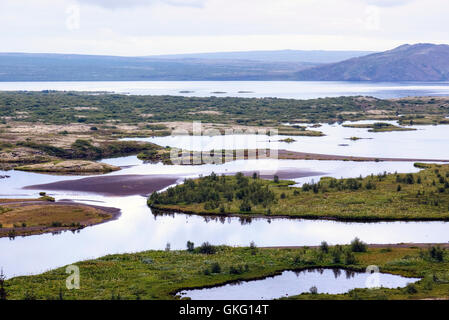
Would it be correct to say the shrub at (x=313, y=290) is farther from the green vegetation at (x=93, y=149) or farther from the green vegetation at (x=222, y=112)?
the green vegetation at (x=222, y=112)

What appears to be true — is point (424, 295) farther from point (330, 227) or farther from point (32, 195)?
point (32, 195)

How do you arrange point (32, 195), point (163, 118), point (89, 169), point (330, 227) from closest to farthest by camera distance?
1. point (330, 227)
2. point (32, 195)
3. point (89, 169)
4. point (163, 118)

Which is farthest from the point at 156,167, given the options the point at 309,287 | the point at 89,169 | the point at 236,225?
the point at 309,287

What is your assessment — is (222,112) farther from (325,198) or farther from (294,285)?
(294,285)

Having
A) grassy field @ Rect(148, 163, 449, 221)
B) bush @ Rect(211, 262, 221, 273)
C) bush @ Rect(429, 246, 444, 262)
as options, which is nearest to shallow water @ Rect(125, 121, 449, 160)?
grassy field @ Rect(148, 163, 449, 221)

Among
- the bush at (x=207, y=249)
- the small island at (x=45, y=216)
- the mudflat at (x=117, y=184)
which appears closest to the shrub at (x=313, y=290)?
the bush at (x=207, y=249)

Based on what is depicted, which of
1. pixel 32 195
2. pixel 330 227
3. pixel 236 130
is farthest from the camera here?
pixel 236 130
